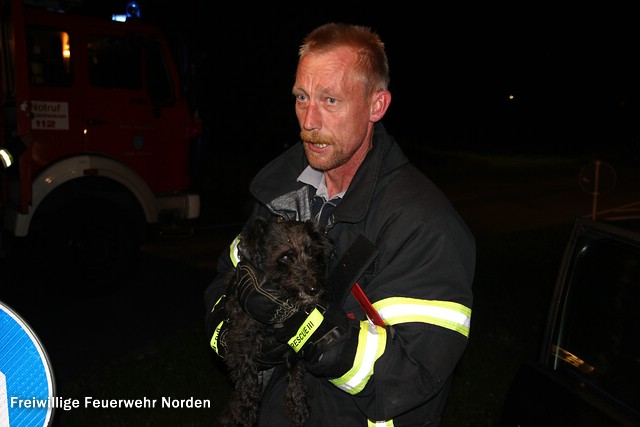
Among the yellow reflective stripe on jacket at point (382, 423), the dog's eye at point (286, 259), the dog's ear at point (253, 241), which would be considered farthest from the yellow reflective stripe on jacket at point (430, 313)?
the dog's ear at point (253, 241)

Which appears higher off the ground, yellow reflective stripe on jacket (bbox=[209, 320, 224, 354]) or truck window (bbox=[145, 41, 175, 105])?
truck window (bbox=[145, 41, 175, 105])

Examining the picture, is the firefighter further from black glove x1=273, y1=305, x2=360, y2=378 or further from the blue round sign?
the blue round sign

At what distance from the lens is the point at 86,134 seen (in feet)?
25.7

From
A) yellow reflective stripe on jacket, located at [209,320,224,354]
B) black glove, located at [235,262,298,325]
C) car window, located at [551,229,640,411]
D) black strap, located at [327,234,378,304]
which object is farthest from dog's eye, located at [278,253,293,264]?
car window, located at [551,229,640,411]

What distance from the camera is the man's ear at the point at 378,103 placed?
260cm

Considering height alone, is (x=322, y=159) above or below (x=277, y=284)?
above

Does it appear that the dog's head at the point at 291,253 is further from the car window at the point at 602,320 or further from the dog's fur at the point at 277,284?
the car window at the point at 602,320

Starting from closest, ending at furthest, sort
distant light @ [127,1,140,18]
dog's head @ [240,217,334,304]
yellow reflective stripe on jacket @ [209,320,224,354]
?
1. dog's head @ [240,217,334,304]
2. yellow reflective stripe on jacket @ [209,320,224,354]
3. distant light @ [127,1,140,18]

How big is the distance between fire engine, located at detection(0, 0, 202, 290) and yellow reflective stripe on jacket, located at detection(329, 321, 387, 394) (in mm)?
6070

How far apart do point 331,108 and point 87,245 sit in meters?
6.42

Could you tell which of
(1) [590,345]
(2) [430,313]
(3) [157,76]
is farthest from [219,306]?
(3) [157,76]

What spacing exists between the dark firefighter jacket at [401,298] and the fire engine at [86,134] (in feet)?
19.0

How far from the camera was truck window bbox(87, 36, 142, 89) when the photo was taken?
779 cm

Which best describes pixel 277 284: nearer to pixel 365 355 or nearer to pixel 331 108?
pixel 365 355
